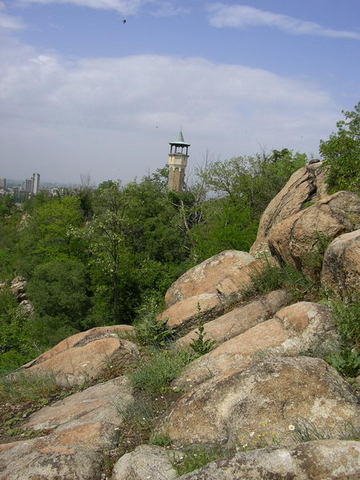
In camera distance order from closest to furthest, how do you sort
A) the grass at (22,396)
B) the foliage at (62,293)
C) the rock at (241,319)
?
the grass at (22,396)
the rock at (241,319)
the foliage at (62,293)

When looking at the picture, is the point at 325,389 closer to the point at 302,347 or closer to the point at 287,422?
the point at 287,422

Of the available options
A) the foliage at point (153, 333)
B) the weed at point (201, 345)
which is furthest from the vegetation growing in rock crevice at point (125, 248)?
the weed at point (201, 345)

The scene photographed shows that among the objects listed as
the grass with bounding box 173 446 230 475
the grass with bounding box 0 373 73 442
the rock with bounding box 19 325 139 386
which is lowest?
the grass with bounding box 0 373 73 442

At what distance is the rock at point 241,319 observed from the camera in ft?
28.1

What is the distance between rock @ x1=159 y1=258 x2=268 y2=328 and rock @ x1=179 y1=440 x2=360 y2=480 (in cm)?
613

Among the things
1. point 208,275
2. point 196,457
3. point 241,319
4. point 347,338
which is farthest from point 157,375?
point 208,275

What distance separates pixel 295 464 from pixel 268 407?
6.01ft

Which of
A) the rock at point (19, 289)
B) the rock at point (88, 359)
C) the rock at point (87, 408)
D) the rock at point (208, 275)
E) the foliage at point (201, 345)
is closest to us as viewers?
the rock at point (87, 408)

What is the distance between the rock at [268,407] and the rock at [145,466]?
47 centimetres

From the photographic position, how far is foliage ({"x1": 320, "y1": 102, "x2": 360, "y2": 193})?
13594 mm

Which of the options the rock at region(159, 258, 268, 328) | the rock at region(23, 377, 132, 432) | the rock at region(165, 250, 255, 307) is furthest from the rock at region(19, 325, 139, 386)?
the rock at region(165, 250, 255, 307)

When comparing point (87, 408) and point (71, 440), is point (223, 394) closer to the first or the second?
point (71, 440)

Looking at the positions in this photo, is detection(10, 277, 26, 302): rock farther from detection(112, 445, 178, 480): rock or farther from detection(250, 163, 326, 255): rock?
detection(112, 445, 178, 480): rock

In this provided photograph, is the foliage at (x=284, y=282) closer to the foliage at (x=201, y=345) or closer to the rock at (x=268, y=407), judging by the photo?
the foliage at (x=201, y=345)
